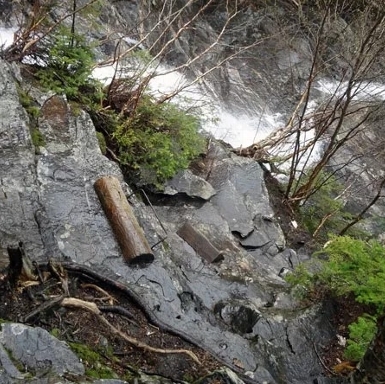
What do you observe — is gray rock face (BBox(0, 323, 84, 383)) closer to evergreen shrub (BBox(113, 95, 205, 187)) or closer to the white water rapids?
evergreen shrub (BBox(113, 95, 205, 187))

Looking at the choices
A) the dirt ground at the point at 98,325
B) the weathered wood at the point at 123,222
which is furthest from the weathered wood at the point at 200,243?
the dirt ground at the point at 98,325

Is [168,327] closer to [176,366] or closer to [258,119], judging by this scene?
[176,366]

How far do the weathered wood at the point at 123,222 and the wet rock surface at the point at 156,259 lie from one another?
73 mm

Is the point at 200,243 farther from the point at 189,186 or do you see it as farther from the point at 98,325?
the point at 98,325

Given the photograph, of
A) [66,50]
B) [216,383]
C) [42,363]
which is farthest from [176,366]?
[66,50]

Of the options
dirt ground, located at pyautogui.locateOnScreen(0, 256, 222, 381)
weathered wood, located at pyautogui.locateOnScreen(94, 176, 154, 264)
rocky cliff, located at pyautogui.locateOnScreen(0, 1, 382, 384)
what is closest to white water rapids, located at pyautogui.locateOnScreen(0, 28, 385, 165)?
rocky cliff, located at pyautogui.locateOnScreen(0, 1, 382, 384)

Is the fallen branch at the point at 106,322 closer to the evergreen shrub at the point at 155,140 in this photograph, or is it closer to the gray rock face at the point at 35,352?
the gray rock face at the point at 35,352

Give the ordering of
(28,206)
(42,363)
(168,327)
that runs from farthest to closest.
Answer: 1. (28,206)
2. (168,327)
3. (42,363)

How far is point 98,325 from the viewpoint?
3607 mm

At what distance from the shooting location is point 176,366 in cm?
364

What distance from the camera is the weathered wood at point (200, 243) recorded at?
18.0 feet

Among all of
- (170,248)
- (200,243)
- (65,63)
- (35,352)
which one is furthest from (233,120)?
(35,352)

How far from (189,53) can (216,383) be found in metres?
8.62

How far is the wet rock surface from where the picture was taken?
421 cm
